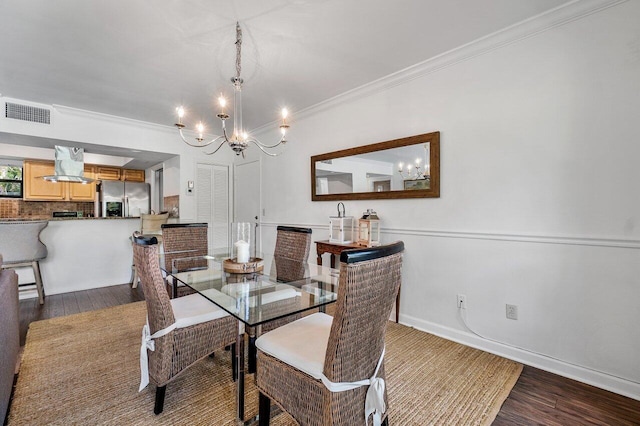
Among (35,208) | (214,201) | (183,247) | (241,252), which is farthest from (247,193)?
(35,208)

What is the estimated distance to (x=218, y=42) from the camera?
7.41 ft

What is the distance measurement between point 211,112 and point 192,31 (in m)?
1.74

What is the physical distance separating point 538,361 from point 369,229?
1.62m

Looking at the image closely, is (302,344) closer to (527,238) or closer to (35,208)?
(527,238)

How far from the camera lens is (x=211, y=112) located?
3.79 metres

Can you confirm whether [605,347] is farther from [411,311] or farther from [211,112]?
[211,112]

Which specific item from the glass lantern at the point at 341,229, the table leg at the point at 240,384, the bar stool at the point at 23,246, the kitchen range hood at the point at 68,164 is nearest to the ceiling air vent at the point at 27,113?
the kitchen range hood at the point at 68,164

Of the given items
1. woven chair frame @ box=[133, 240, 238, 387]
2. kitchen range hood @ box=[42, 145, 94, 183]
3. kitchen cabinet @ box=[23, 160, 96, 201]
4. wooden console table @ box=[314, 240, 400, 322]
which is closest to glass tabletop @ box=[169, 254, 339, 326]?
woven chair frame @ box=[133, 240, 238, 387]

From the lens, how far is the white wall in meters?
1.78

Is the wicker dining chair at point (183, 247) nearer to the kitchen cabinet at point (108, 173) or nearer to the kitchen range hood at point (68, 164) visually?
the kitchen range hood at point (68, 164)

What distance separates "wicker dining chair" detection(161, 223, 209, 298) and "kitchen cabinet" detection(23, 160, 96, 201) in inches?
178

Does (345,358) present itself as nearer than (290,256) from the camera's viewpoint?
Yes

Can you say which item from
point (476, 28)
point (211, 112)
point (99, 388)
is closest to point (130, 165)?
point (211, 112)

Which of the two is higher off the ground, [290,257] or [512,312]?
[290,257]
